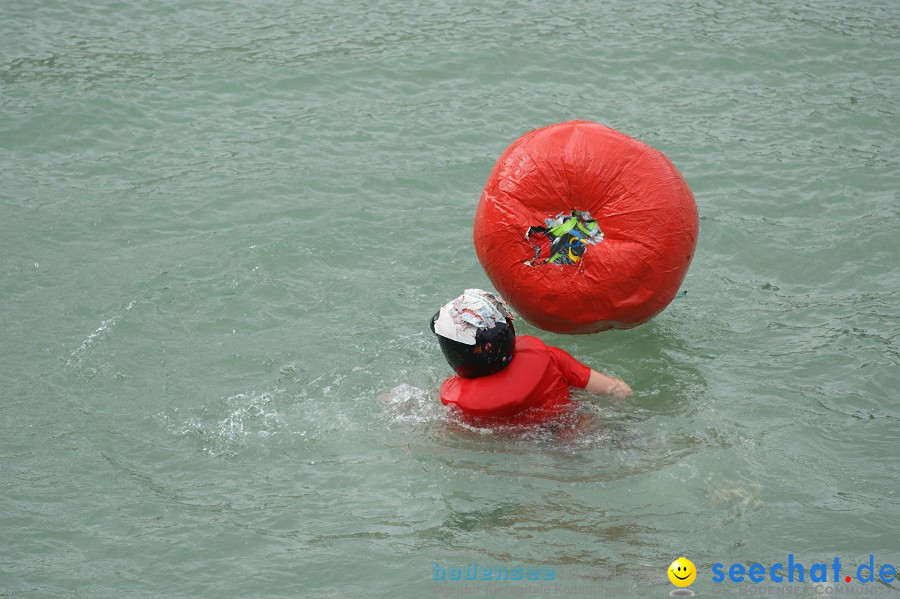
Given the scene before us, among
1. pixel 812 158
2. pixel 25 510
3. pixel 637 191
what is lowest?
pixel 25 510

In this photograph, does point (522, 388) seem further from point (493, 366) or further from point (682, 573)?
point (682, 573)

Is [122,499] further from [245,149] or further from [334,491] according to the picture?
[245,149]

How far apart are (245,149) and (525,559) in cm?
599

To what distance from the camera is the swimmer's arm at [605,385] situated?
5953mm

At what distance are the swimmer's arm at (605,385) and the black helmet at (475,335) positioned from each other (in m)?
0.61

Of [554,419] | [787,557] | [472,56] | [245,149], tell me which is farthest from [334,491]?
[472,56]

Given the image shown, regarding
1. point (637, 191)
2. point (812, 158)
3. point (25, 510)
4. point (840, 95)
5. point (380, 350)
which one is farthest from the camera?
point (840, 95)

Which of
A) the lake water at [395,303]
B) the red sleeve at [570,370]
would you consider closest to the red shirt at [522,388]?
the red sleeve at [570,370]

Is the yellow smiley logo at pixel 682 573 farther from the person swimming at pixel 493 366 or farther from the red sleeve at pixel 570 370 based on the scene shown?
the red sleeve at pixel 570 370

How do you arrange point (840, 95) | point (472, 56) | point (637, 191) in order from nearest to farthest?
point (637, 191) → point (840, 95) → point (472, 56)

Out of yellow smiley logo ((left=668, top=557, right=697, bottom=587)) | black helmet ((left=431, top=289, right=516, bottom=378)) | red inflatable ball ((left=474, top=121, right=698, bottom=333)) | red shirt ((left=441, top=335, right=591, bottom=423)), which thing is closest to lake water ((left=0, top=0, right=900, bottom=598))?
yellow smiley logo ((left=668, top=557, right=697, bottom=587))

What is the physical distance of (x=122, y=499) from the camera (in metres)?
5.53

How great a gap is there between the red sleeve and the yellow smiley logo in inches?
55.3

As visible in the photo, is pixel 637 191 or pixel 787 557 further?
pixel 637 191
